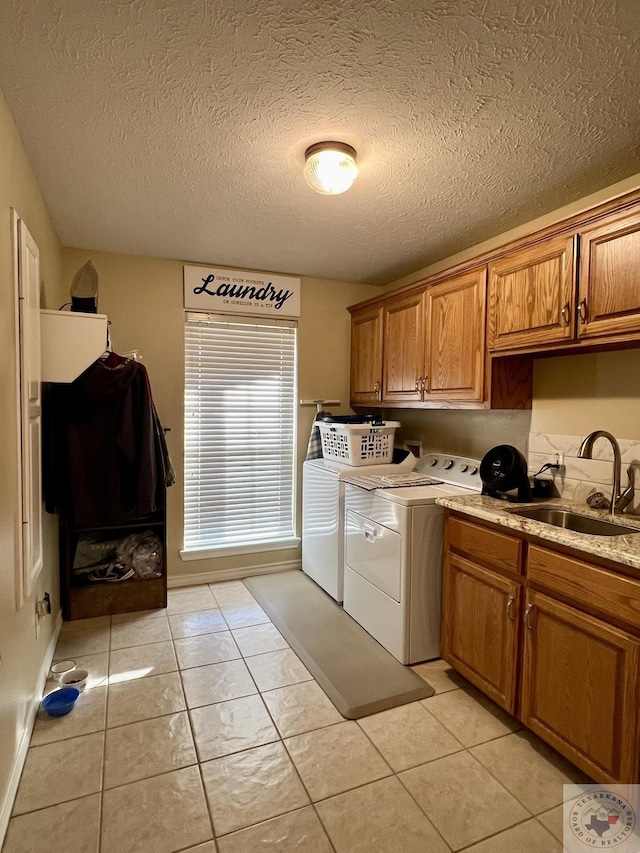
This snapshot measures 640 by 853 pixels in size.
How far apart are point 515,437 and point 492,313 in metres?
0.77

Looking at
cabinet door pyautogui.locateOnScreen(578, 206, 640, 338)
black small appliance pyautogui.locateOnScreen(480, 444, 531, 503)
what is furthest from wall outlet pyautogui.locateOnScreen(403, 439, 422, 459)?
cabinet door pyautogui.locateOnScreen(578, 206, 640, 338)

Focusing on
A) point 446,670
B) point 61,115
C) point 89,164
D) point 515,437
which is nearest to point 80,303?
point 89,164

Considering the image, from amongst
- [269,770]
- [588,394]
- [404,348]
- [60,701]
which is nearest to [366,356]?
[404,348]

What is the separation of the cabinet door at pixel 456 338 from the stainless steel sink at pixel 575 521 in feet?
2.19

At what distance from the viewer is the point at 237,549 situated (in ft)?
11.8

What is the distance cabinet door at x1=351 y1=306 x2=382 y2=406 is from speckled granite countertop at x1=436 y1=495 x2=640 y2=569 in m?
1.39

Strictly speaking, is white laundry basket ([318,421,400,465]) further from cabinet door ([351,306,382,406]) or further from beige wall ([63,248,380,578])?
beige wall ([63,248,380,578])

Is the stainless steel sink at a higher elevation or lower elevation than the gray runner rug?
higher

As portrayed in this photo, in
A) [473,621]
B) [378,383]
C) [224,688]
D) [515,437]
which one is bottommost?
[224,688]

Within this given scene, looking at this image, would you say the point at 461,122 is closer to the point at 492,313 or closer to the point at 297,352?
the point at 492,313

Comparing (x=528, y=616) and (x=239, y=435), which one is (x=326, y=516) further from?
(x=528, y=616)

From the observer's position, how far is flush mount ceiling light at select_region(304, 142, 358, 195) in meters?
1.83

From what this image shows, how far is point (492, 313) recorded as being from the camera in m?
2.40

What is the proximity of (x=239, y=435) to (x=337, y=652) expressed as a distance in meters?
1.75
